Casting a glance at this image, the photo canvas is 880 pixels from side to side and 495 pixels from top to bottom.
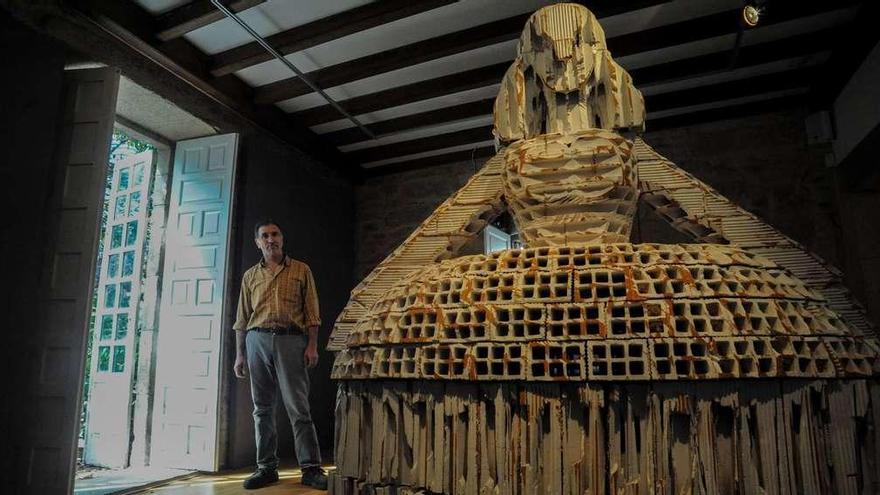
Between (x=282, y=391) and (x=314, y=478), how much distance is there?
57 cm

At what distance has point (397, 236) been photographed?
6020 millimetres

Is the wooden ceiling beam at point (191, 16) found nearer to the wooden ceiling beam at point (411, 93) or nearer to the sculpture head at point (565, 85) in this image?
the wooden ceiling beam at point (411, 93)

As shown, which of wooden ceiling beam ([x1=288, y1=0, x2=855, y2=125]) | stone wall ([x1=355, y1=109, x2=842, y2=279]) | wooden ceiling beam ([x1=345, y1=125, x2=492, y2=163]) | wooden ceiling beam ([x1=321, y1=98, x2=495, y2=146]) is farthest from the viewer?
wooden ceiling beam ([x1=345, y1=125, x2=492, y2=163])

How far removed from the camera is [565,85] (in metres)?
1.80

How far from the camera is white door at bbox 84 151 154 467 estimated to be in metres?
4.21

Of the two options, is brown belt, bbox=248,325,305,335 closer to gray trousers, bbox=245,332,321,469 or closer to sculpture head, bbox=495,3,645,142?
gray trousers, bbox=245,332,321,469

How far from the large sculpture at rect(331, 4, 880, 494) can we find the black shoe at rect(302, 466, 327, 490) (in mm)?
1955

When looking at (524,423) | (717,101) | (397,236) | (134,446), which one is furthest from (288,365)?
(717,101)

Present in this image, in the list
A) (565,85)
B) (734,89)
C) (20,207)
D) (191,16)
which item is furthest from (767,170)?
(20,207)

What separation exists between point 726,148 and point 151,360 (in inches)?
214

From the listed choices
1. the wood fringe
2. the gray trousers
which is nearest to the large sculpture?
the wood fringe

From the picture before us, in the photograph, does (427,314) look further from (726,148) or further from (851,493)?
(726,148)

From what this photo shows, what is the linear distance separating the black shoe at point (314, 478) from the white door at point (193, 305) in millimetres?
1065

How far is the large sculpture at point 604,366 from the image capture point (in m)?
1.15
